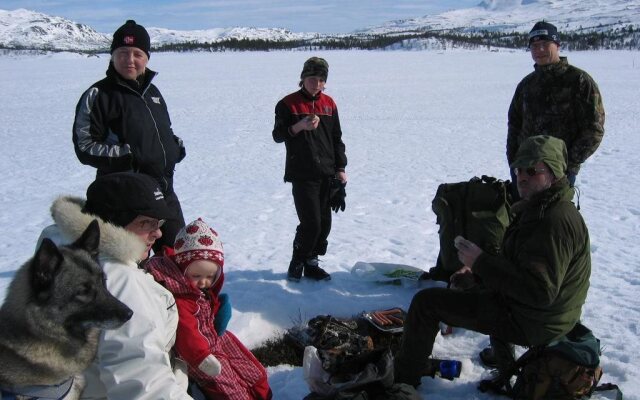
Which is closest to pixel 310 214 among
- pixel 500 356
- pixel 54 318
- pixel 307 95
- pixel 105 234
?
pixel 307 95

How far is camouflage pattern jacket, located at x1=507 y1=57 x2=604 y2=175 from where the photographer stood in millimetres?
4266

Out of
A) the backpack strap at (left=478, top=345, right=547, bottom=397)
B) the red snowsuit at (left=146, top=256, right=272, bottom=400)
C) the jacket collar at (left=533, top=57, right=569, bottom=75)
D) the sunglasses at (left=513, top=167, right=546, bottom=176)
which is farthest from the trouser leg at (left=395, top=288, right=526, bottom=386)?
the jacket collar at (left=533, top=57, right=569, bottom=75)

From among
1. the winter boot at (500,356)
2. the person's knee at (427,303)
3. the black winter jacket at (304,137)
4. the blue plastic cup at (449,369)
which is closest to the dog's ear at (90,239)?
the person's knee at (427,303)

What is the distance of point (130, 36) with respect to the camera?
365 cm

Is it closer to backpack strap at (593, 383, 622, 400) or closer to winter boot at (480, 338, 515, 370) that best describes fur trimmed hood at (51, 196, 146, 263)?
winter boot at (480, 338, 515, 370)

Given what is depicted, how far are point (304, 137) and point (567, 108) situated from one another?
225 cm

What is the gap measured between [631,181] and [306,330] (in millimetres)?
7531

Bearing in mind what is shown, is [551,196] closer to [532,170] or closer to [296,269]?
[532,170]

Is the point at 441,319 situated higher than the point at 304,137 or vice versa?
the point at 304,137

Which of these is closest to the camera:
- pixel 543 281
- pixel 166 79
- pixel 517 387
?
pixel 543 281

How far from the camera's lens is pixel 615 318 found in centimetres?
423

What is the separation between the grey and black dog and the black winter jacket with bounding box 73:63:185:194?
5.95 feet

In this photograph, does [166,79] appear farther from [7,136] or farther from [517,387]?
[517,387]

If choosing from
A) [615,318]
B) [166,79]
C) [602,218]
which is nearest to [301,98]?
[615,318]
